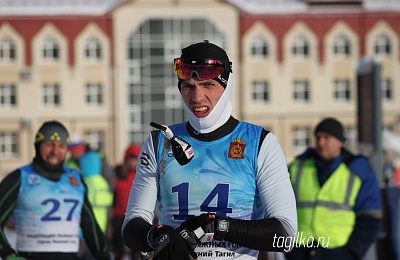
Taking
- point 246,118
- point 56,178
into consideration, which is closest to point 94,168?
point 56,178

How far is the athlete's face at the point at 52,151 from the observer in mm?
4684

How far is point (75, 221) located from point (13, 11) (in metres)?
38.1

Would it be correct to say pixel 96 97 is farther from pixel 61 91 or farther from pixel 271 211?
pixel 271 211

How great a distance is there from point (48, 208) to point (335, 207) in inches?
88.8

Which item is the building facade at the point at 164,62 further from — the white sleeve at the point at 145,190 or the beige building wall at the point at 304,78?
the white sleeve at the point at 145,190

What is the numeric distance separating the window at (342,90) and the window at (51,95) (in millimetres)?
18336

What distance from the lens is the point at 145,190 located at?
257 centimetres

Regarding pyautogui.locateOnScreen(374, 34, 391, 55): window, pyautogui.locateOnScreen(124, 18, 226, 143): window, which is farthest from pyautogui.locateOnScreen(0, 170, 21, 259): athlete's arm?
pyautogui.locateOnScreen(374, 34, 391, 55): window

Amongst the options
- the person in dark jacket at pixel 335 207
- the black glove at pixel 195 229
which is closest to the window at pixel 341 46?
the person in dark jacket at pixel 335 207

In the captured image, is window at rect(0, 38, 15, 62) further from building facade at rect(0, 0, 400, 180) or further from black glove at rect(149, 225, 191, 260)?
black glove at rect(149, 225, 191, 260)

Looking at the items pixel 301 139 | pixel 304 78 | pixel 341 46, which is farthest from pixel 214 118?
pixel 341 46

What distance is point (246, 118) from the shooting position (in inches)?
1602

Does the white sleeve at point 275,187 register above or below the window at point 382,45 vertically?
below

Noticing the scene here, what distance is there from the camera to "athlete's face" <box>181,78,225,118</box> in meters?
2.55
